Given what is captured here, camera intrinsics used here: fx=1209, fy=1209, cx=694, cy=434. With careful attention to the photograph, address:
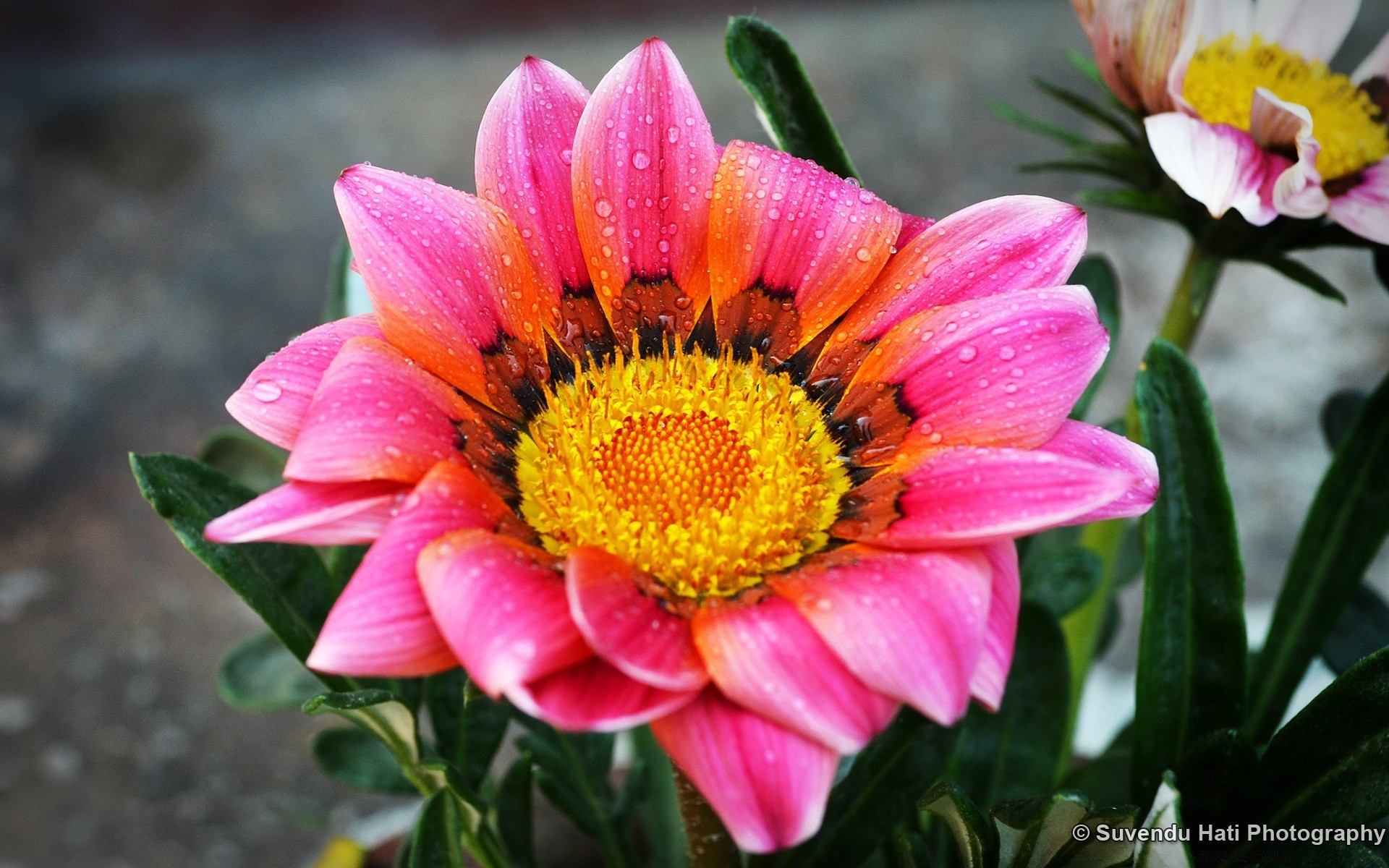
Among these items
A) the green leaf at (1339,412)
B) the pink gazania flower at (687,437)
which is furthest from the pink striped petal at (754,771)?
the green leaf at (1339,412)

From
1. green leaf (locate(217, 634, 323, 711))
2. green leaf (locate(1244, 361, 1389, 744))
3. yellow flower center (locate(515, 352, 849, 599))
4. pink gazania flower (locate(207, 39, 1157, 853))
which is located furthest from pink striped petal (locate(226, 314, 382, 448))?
green leaf (locate(1244, 361, 1389, 744))

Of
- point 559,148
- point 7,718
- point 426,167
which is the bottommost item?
point 7,718

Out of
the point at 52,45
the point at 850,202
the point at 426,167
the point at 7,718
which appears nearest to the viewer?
the point at 850,202

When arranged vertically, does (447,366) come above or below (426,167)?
above

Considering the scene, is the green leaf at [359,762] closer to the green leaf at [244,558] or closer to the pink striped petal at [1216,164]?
the green leaf at [244,558]

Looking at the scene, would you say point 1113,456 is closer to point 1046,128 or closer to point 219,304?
point 1046,128

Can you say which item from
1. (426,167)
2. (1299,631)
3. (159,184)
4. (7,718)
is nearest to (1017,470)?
(1299,631)

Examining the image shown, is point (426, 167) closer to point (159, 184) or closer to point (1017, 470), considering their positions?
point (159, 184)
